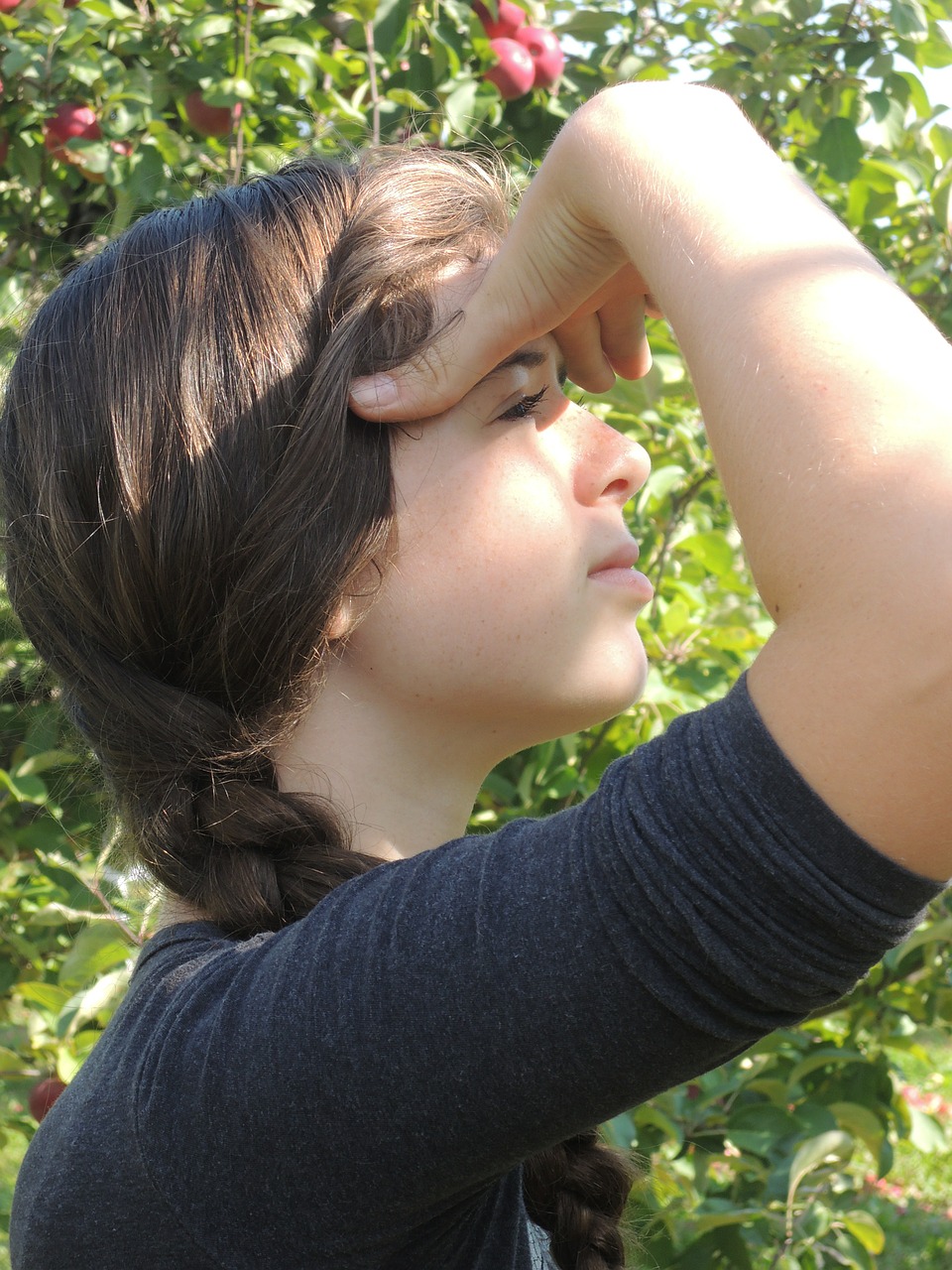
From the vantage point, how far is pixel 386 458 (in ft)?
3.09

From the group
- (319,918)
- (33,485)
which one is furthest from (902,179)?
(319,918)

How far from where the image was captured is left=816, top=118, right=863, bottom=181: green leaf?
187cm

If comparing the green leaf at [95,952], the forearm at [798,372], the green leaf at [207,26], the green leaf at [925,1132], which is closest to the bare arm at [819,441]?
the forearm at [798,372]

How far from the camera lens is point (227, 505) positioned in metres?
0.94

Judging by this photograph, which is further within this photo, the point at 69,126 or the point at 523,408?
the point at 69,126

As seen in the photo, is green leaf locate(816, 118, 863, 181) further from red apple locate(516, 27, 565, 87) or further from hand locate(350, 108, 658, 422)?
hand locate(350, 108, 658, 422)

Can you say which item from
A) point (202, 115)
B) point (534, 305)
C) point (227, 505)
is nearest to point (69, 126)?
point (202, 115)

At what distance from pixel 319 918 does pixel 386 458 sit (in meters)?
0.38

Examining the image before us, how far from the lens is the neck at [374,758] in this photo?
0.96m

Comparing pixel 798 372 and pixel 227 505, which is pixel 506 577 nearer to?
pixel 227 505

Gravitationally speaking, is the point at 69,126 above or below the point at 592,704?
above

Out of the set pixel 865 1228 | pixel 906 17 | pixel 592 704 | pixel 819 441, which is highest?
pixel 819 441

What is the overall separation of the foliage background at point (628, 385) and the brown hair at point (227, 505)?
627mm

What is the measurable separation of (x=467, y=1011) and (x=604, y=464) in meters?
0.49
